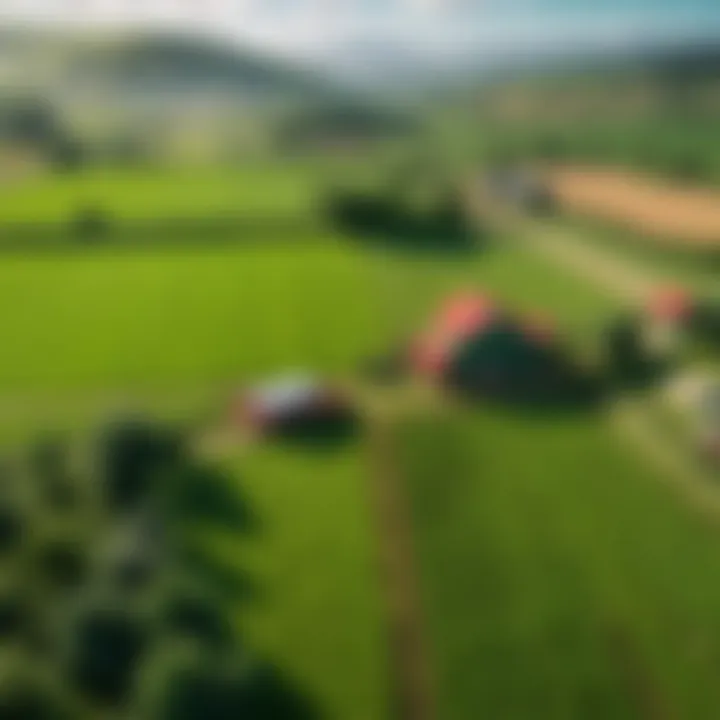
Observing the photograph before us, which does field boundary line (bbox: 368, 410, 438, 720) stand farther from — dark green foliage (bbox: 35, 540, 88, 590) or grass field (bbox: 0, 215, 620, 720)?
dark green foliage (bbox: 35, 540, 88, 590)

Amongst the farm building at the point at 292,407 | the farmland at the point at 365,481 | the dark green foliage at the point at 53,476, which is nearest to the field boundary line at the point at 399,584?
the farmland at the point at 365,481

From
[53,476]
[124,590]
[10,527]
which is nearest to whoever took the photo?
[124,590]

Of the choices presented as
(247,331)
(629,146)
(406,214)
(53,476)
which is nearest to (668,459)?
(629,146)

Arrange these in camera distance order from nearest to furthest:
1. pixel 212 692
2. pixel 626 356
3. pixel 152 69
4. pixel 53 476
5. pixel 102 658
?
pixel 212 692
pixel 102 658
pixel 53 476
pixel 626 356
pixel 152 69

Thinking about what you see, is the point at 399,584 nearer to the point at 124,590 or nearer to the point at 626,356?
the point at 124,590

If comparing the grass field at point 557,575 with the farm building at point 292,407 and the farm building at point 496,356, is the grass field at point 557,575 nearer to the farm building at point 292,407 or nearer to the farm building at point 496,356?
the farm building at point 496,356

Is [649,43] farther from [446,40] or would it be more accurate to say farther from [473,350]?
[473,350]

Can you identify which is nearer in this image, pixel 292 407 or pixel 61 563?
pixel 61 563

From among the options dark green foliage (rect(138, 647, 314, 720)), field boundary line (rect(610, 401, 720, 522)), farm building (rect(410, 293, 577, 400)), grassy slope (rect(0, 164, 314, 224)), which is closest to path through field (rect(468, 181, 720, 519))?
field boundary line (rect(610, 401, 720, 522))
